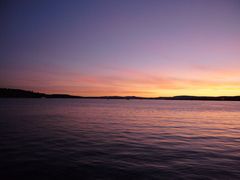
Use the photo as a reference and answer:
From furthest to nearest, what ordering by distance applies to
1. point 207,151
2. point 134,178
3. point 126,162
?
point 207,151 < point 126,162 < point 134,178

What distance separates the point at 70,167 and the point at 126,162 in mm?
3444

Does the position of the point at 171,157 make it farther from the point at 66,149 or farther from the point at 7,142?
the point at 7,142

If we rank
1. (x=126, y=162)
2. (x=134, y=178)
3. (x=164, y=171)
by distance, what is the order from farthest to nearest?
(x=126, y=162) → (x=164, y=171) → (x=134, y=178)

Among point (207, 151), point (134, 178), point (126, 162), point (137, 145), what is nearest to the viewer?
point (134, 178)

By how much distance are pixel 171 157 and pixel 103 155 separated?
15.7 ft

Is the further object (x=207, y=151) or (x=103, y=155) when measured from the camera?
(x=207, y=151)

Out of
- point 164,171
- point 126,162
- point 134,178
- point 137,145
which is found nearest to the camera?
point 134,178

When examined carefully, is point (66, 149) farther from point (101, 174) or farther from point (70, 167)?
point (101, 174)

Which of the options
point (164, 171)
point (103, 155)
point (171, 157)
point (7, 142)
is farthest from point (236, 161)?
point (7, 142)

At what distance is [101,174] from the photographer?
1008cm

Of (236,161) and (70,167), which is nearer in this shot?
(70,167)

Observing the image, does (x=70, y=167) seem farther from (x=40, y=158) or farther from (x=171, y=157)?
(x=171, y=157)

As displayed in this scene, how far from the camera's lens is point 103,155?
13.7 m

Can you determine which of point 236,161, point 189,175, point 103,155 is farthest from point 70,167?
point 236,161
